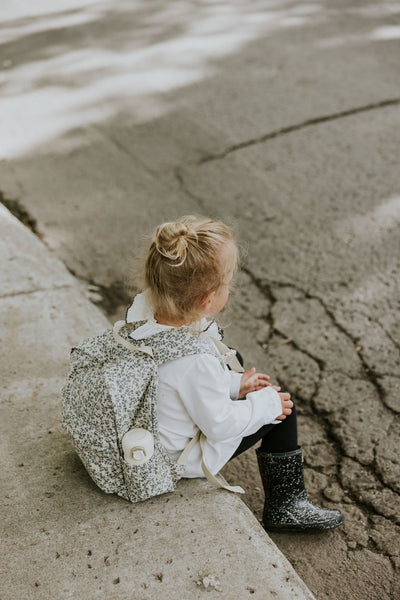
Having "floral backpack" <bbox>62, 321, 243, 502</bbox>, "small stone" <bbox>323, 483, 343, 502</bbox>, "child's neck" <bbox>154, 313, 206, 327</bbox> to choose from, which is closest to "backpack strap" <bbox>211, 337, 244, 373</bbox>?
"floral backpack" <bbox>62, 321, 243, 502</bbox>

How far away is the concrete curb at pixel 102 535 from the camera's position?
1.56 meters

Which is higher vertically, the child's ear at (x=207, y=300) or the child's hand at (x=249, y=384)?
the child's ear at (x=207, y=300)

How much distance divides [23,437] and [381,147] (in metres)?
3.11

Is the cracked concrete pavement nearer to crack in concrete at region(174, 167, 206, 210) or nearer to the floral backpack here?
crack in concrete at region(174, 167, 206, 210)

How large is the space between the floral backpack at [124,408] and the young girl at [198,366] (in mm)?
34

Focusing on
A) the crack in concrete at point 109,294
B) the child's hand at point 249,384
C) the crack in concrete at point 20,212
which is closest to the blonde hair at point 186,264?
the child's hand at point 249,384

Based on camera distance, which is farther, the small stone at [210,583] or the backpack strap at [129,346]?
the backpack strap at [129,346]

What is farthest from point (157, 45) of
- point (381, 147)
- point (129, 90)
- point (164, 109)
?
point (381, 147)

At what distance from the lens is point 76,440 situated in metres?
1.76

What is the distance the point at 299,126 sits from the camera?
443 centimetres

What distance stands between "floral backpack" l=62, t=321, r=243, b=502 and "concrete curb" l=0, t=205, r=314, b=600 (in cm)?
8

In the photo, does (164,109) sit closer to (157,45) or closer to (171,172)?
(171,172)

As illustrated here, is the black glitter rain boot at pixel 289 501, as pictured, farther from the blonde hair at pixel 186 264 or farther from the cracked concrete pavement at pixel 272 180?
the blonde hair at pixel 186 264

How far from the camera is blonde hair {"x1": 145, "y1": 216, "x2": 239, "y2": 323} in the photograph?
1602 mm
